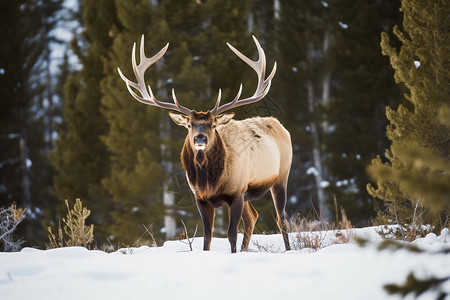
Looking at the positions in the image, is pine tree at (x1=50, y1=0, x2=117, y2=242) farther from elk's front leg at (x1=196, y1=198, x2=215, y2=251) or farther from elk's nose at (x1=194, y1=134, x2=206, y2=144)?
elk's nose at (x1=194, y1=134, x2=206, y2=144)

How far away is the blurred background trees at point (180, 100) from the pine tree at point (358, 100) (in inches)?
1.3

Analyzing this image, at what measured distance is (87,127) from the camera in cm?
1582

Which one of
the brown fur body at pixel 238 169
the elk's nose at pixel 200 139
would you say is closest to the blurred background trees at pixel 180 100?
the brown fur body at pixel 238 169

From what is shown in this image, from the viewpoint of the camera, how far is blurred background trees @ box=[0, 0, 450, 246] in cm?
1362

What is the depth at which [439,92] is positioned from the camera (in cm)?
705

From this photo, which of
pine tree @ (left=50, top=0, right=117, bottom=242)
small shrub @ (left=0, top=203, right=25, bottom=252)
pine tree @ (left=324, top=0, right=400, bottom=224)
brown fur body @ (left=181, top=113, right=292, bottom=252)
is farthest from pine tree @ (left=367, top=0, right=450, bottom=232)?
pine tree @ (left=50, top=0, right=117, bottom=242)

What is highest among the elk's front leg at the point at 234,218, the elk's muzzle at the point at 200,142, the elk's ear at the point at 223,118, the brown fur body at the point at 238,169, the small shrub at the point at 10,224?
the elk's ear at the point at 223,118

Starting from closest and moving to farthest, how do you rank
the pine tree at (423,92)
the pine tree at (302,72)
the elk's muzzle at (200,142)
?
the elk's muzzle at (200,142) < the pine tree at (423,92) < the pine tree at (302,72)

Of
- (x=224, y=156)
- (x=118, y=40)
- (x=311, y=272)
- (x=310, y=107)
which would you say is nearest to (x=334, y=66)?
(x=310, y=107)

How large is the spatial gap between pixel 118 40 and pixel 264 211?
5628 mm

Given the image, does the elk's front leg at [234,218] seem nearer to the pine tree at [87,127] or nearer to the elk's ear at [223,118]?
the elk's ear at [223,118]

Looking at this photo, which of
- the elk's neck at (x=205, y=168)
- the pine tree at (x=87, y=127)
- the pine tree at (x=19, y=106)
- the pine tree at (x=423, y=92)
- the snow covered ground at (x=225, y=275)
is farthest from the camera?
the pine tree at (x=19, y=106)

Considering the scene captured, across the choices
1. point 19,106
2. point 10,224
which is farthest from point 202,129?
point 19,106

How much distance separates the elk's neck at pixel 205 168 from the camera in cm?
591
